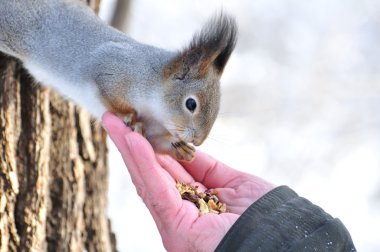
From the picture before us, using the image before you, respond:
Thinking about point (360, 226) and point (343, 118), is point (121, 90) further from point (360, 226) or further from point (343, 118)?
point (343, 118)

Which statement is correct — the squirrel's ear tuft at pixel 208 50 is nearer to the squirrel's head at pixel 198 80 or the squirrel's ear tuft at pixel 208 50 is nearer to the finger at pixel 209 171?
the squirrel's head at pixel 198 80

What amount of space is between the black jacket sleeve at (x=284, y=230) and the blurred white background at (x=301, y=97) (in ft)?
6.21

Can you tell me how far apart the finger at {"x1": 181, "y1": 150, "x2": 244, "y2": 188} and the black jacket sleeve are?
1.07 feet

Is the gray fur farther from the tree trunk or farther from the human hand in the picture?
the human hand

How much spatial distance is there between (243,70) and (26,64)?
2.11 metres

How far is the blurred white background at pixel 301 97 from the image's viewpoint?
11.5 feet

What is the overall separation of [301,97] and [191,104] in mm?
2120

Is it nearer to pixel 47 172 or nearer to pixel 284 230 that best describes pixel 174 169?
pixel 47 172

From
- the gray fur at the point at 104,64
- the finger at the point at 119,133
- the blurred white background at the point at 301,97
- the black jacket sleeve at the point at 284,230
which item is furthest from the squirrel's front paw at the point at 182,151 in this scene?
the blurred white background at the point at 301,97

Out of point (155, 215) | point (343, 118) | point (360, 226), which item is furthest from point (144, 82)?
point (343, 118)

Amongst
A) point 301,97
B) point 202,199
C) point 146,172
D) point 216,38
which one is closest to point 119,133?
point 146,172

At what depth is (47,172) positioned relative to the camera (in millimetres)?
1868

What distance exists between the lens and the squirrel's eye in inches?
69.6

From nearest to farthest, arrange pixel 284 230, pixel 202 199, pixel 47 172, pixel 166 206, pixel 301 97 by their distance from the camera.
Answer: pixel 284 230
pixel 166 206
pixel 202 199
pixel 47 172
pixel 301 97
